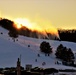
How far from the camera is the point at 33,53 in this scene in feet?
452

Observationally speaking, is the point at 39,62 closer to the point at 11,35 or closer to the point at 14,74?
the point at 11,35

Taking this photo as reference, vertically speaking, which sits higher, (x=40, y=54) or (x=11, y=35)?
(x=11, y=35)

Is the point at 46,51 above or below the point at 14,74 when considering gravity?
above

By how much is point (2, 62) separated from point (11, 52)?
58.8 ft

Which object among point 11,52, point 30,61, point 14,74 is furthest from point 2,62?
point 14,74

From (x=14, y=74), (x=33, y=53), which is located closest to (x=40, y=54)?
(x=33, y=53)

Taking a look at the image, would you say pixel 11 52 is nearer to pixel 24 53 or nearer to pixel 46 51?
pixel 24 53

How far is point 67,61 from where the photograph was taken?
13825 centimetres

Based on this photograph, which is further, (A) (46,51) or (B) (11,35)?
(B) (11,35)

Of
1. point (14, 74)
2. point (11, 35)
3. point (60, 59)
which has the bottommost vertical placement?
point (14, 74)

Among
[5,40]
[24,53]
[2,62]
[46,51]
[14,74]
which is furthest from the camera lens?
[5,40]

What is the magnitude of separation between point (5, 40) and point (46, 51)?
20150 mm

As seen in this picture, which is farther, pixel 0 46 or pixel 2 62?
pixel 0 46

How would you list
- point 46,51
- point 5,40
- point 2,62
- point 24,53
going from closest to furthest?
point 2,62, point 24,53, point 46,51, point 5,40
